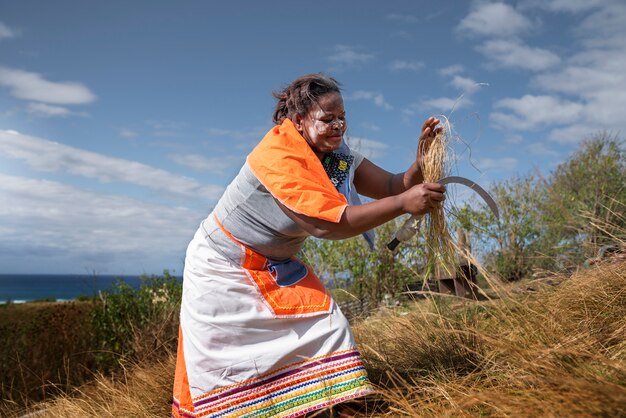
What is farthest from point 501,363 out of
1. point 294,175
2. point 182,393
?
point 182,393

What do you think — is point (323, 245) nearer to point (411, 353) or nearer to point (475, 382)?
point (411, 353)

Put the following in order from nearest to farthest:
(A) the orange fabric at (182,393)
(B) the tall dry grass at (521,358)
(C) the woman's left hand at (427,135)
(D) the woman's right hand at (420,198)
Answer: (B) the tall dry grass at (521,358) → (D) the woman's right hand at (420,198) → (A) the orange fabric at (182,393) → (C) the woman's left hand at (427,135)

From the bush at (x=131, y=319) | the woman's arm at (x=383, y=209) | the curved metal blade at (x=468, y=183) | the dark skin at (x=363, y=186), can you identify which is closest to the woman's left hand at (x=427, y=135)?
the dark skin at (x=363, y=186)

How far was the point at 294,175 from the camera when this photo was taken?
8.52 ft

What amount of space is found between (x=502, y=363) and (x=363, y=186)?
1.19m

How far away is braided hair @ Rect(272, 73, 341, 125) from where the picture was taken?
2.87m

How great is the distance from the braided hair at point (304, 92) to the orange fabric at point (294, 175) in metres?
0.12

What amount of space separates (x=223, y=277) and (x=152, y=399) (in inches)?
67.0

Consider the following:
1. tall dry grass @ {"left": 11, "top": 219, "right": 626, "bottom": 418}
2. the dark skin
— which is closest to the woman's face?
the dark skin

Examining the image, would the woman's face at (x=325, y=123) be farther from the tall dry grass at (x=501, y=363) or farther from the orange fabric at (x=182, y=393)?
the orange fabric at (x=182, y=393)

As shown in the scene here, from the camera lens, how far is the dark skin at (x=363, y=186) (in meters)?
2.50

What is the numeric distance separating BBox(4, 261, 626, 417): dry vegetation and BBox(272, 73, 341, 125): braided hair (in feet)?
4.33

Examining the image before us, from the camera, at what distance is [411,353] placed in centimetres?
365

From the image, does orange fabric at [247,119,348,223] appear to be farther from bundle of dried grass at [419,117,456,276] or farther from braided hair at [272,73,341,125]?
bundle of dried grass at [419,117,456,276]
